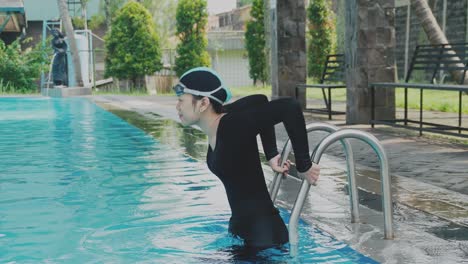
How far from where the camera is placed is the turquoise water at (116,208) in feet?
14.3

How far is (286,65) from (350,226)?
1036cm

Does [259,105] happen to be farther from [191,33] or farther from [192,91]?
[191,33]

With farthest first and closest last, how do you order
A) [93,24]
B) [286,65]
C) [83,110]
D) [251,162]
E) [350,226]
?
1. [93,24]
2. [83,110]
3. [286,65]
4. [350,226]
5. [251,162]

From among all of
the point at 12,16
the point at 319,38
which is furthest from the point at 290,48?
the point at 12,16

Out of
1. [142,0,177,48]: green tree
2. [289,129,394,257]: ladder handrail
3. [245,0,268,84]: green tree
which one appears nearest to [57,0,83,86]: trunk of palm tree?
[245,0,268,84]: green tree

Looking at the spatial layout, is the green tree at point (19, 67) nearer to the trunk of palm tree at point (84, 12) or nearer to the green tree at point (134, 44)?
the green tree at point (134, 44)

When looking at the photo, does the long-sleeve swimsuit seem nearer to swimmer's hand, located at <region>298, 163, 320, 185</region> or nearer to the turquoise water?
swimmer's hand, located at <region>298, 163, 320, 185</region>

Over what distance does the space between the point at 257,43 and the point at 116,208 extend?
74.4ft

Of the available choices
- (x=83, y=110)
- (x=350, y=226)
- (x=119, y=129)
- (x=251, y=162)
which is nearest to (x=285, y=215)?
(x=350, y=226)

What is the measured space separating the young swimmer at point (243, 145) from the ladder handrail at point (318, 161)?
0.13 metres

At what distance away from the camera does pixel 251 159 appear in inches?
152

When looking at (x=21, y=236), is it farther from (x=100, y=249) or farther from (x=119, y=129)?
(x=119, y=129)

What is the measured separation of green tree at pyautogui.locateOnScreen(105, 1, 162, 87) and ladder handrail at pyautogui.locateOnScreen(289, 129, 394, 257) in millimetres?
23542

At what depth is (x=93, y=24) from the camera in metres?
36.0
